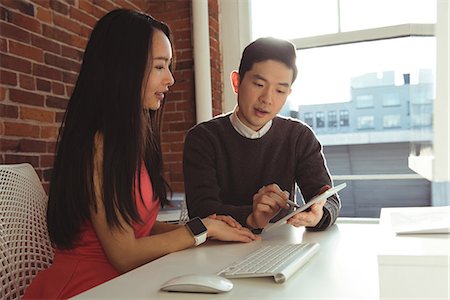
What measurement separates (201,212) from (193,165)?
185 millimetres

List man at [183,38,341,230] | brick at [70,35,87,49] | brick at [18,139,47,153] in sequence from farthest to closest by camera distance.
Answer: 1. brick at [70,35,87,49]
2. brick at [18,139,47,153]
3. man at [183,38,341,230]

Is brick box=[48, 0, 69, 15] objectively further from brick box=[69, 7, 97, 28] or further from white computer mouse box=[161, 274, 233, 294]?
white computer mouse box=[161, 274, 233, 294]

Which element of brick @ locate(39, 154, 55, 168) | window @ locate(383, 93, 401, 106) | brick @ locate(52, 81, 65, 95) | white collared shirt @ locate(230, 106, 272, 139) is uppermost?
brick @ locate(52, 81, 65, 95)

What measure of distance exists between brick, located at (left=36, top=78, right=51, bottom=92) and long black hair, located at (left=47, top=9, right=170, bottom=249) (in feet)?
3.51

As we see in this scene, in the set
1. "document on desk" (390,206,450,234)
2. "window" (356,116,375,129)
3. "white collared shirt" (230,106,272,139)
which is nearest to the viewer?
"document on desk" (390,206,450,234)

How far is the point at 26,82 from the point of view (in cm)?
205

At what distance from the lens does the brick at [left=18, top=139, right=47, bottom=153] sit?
2008 mm

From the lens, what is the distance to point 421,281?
0.71 meters

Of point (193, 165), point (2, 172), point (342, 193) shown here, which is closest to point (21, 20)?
point (2, 172)

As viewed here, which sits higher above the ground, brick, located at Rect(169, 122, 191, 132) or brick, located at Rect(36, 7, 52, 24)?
brick, located at Rect(36, 7, 52, 24)

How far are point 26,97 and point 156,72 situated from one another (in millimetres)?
1087

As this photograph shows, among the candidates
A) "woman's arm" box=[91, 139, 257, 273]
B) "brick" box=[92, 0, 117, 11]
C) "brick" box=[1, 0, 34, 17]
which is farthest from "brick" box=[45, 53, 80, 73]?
"woman's arm" box=[91, 139, 257, 273]

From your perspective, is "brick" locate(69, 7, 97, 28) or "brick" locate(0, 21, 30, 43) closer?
"brick" locate(0, 21, 30, 43)

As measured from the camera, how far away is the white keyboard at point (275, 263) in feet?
2.57
